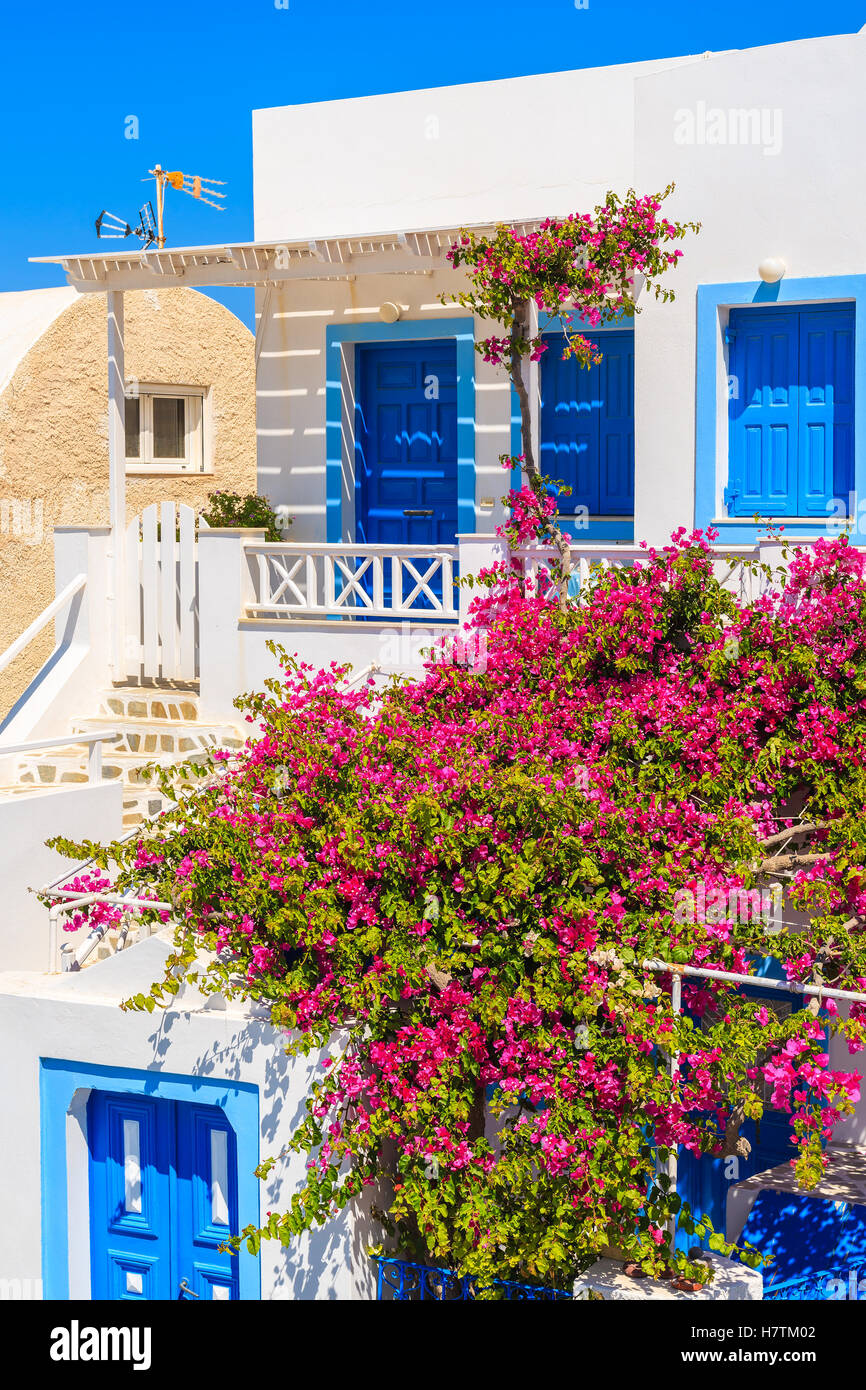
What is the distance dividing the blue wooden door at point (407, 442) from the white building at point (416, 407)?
2 centimetres

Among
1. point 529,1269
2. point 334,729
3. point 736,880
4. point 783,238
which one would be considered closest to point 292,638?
point 334,729

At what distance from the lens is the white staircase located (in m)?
10.8

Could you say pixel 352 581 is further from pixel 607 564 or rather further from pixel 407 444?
pixel 407 444

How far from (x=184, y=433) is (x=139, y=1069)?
13.7 metres

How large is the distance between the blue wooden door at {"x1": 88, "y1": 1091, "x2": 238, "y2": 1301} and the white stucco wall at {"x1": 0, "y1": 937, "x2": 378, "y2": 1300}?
0.47 feet

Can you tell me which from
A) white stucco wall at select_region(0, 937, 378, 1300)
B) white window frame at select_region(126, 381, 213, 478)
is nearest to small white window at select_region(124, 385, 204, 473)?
white window frame at select_region(126, 381, 213, 478)

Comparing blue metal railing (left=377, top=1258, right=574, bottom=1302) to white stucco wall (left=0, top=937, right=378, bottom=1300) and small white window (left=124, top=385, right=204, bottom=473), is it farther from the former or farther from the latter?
small white window (left=124, top=385, right=204, bottom=473)

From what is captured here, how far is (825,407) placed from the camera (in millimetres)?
11234

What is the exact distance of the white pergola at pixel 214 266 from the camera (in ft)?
37.7

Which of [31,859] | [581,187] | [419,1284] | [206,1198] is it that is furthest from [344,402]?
[419,1284]

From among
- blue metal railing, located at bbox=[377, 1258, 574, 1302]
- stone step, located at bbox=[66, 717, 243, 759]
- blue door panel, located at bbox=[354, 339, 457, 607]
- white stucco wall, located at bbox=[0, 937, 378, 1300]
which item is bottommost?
blue metal railing, located at bbox=[377, 1258, 574, 1302]

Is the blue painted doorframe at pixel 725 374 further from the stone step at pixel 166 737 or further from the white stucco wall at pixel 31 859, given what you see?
the white stucco wall at pixel 31 859

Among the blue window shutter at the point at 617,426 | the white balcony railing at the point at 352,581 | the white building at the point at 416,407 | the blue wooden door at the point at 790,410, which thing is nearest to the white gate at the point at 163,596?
the white building at the point at 416,407
